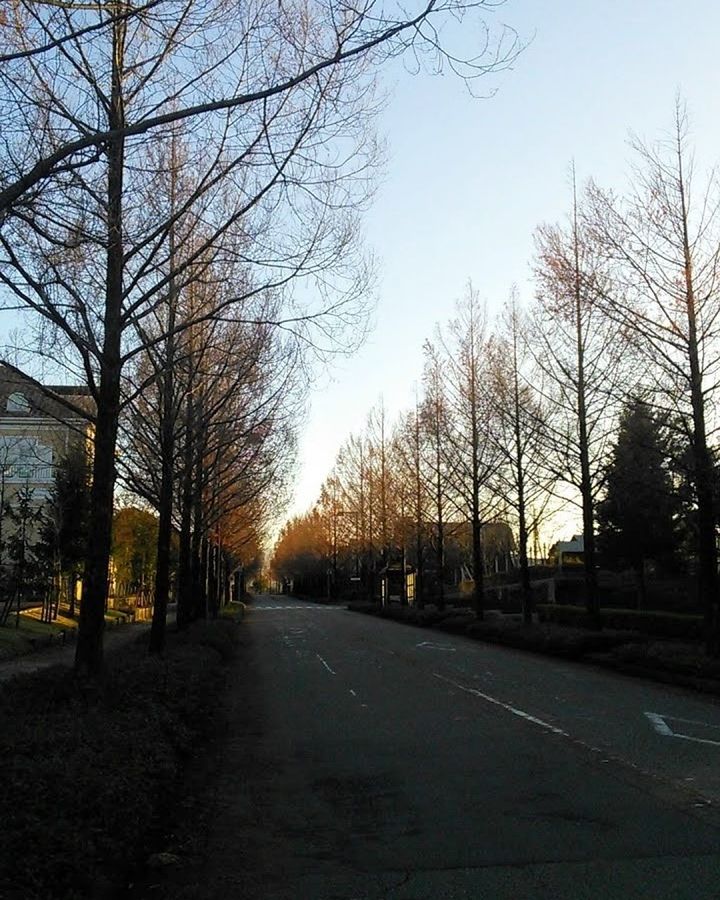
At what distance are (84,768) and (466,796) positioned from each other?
332 cm

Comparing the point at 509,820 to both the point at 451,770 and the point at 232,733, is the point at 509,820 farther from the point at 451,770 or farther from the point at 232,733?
the point at 232,733

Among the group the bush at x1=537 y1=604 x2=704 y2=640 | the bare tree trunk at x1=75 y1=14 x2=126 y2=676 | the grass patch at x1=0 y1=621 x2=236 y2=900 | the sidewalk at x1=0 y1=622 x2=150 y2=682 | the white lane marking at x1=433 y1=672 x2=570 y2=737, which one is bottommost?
the white lane marking at x1=433 y1=672 x2=570 y2=737

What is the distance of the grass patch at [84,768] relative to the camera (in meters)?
4.79

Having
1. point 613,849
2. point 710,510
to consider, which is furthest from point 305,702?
point 613,849

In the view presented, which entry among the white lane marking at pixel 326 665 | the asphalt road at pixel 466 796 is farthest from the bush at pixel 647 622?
the asphalt road at pixel 466 796

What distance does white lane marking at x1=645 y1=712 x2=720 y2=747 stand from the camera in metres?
10.4

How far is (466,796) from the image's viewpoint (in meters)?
7.84

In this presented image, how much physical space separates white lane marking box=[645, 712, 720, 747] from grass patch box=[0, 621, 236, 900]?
18.3 ft

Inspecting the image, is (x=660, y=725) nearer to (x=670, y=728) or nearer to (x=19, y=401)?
(x=670, y=728)

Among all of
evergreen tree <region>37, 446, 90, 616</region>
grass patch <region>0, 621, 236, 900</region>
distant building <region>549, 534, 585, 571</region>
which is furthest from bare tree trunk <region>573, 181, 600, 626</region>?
distant building <region>549, 534, 585, 571</region>

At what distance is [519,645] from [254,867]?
66.9 feet

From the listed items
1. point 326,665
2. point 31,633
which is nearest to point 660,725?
point 326,665

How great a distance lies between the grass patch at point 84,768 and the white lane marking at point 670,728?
220 inches

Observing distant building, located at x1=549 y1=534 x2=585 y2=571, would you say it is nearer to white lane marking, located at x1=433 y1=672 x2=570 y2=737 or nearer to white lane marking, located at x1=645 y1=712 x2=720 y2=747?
white lane marking, located at x1=433 y1=672 x2=570 y2=737
